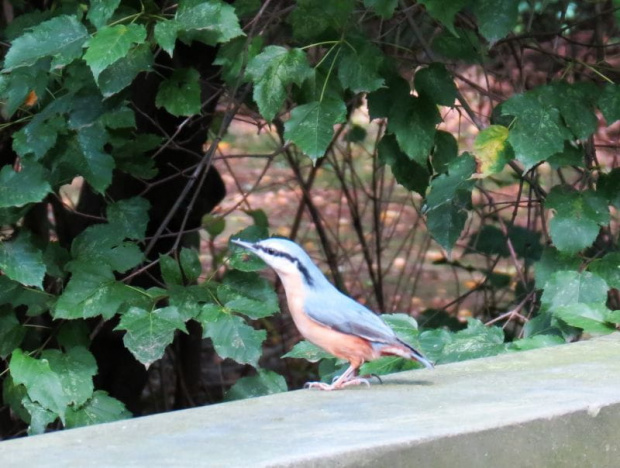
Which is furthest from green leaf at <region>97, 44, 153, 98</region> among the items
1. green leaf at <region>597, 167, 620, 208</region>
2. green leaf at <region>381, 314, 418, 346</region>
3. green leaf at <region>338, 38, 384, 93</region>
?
green leaf at <region>597, 167, 620, 208</region>

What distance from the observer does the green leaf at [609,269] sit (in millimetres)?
3676

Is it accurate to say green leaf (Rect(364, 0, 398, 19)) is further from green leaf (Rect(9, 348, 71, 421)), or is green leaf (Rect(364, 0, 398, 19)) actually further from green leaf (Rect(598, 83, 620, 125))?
green leaf (Rect(9, 348, 71, 421))

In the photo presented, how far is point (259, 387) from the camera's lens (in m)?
3.53

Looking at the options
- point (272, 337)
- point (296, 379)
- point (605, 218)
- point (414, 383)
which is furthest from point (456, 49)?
point (272, 337)

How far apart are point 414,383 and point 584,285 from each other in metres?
0.98

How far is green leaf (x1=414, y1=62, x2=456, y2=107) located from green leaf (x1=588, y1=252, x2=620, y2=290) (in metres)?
0.71

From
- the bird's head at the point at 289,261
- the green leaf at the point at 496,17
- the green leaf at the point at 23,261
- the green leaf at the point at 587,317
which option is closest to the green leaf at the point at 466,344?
the green leaf at the point at 587,317

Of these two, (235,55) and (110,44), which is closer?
(110,44)

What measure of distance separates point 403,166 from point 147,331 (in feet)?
3.76

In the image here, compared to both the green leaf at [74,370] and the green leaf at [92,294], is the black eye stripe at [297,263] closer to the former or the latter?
the green leaf at [92,294]

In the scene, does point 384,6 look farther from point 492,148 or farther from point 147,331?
point 147,331

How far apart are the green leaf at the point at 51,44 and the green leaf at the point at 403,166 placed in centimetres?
113

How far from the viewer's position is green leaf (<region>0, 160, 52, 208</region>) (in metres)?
3.37

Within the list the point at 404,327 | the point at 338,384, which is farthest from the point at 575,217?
the point at 338,384
